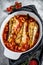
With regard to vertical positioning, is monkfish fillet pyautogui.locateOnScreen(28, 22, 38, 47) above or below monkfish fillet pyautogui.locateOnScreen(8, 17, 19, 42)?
below

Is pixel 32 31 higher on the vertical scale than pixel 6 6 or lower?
lower

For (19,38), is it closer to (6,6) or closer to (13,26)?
(13,26)

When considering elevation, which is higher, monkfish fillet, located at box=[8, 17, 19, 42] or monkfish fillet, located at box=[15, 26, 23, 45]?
monkfish fillet, located at box=[8, 17, 19, 42]

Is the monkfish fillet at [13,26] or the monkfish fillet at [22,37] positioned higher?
the monkfish fillet at [13,26]

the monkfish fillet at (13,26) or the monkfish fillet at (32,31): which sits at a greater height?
the monkfish fillet at (13,26)

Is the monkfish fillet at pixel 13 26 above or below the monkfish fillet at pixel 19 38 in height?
above

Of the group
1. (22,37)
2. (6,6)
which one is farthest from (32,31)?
(6,6)

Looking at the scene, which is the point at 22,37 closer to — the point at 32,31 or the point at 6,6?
the point at 32,31

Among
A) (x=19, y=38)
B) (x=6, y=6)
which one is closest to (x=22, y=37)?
(x=19, y=38)

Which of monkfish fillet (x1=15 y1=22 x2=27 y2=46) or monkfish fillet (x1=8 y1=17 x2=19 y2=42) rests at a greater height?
monkfish fillet (x1=8 y1=17 x2=19 y2=42)

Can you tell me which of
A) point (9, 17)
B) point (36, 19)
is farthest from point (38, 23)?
point (9, 17)

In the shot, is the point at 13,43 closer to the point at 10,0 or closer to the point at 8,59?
the point at 8,59
